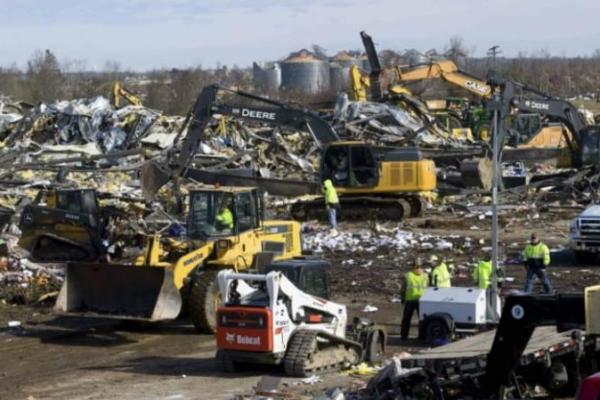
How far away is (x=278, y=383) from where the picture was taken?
52.6 ft

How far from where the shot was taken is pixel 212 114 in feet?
115

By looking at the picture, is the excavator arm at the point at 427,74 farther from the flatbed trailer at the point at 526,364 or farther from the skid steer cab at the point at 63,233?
the flatbed trailer at the point at 526,364

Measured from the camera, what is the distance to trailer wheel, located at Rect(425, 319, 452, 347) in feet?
59.9

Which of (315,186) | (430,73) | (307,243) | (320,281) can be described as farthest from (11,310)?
(430,73)

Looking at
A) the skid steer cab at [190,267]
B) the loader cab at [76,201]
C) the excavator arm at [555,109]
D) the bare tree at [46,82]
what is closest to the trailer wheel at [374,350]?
the skid steer cab at [190,267]

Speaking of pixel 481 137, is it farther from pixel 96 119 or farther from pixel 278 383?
pixel 278 383

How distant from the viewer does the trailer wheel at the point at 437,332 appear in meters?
18.2

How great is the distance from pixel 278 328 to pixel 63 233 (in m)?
11.7

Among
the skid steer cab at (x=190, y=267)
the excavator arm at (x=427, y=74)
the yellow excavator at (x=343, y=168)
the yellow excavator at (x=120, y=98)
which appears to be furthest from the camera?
the yellow excavator at (x=120, y=98)

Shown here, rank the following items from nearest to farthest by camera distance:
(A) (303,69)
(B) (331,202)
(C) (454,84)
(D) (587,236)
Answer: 1. (D) (587,236)
2. (B) (331,202)
3. (C) (454,84)
4. (A) (303,69)

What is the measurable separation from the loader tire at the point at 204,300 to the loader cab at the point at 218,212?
1.04m

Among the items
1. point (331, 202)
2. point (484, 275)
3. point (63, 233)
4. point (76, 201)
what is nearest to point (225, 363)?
point (484, 275)

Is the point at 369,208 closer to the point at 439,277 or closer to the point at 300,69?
the point at 439,277

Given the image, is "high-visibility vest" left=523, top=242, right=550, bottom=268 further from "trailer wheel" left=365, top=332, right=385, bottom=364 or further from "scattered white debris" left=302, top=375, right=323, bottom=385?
"scattered white debris" left=302, top=375, right=323, bottom=385
